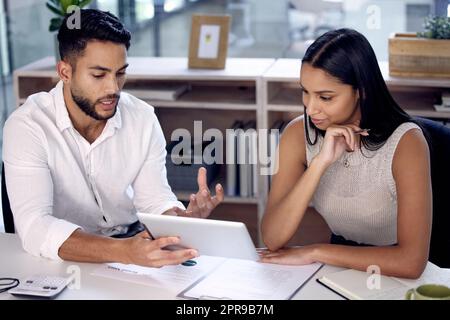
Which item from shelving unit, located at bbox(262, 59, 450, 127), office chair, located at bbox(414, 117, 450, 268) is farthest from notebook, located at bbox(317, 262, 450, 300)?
shelving unit, located at bbox(262, 59, 450, 127)

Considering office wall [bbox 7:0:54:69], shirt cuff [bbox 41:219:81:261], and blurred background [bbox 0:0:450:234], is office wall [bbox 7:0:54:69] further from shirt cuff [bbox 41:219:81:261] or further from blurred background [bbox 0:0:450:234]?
shirt cuff [bbox 41:219:81:261]

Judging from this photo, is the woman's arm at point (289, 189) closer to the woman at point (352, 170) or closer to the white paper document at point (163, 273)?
the woman at point (352, 170)

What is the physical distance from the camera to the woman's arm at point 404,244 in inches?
82.9

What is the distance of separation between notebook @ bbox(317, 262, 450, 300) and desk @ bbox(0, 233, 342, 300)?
3 centimetres

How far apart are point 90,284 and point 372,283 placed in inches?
27.4

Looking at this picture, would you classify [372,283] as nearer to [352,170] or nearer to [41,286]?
[352,170]

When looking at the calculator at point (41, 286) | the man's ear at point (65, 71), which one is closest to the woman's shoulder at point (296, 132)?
the man's ear at point (65, 71)

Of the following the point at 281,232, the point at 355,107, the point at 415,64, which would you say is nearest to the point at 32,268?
the point at 281,232

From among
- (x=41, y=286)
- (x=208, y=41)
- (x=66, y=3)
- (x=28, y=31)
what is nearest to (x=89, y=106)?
(x=41, y=286)

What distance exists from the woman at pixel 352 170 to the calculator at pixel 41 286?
531mm

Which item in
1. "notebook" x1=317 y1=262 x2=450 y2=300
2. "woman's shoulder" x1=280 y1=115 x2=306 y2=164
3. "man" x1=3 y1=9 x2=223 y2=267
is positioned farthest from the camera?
"woman's shoulder" x1=280 y1=115 x2=306 y2=164

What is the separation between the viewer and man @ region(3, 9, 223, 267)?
2350 millimetres

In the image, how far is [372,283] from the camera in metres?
2.03
